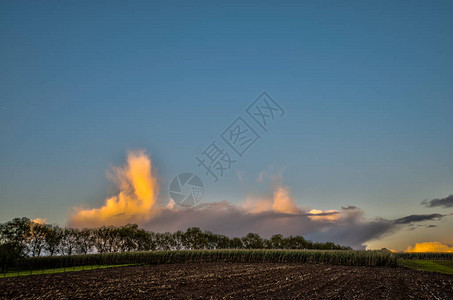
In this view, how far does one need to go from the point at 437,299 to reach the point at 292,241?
11315 cm

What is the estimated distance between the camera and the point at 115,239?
109m

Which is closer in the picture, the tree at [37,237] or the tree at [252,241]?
the tree at [37,237]

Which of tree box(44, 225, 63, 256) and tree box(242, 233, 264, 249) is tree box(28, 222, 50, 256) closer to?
tree box(44, 225, 63, 256)

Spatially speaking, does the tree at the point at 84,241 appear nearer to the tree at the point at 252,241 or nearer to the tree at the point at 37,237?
the tree at the point at 37,237

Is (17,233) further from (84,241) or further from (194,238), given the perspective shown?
(194,238)

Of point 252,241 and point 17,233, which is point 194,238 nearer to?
point 252,241

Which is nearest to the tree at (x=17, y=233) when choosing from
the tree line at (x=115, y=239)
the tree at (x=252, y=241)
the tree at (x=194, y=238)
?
the tree line at (x=115, y=239)

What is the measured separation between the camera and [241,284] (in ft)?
72.6

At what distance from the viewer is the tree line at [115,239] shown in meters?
85.0

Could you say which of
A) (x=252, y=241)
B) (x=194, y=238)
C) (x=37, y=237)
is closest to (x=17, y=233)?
(x=37, y=237)

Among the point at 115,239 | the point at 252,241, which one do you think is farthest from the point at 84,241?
the point at 252,241

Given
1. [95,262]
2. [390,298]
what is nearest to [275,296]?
[390,298]

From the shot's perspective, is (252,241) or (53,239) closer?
(53,239)

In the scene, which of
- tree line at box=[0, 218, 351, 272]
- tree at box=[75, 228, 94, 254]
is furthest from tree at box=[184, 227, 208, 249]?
tree at box=[75, 228, 94, 254]
